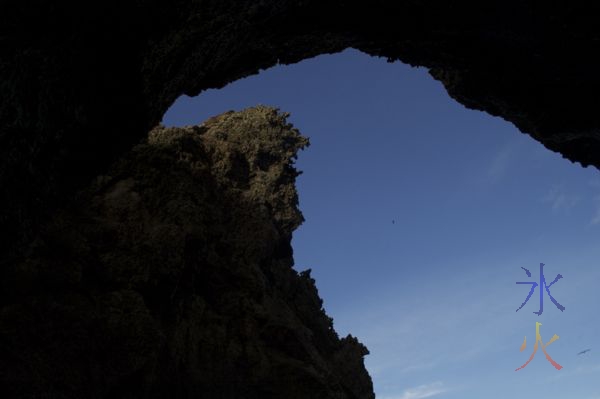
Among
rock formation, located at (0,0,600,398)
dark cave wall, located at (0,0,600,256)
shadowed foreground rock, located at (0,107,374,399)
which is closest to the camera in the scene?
dark cave wall, located at (0,0,600,256)

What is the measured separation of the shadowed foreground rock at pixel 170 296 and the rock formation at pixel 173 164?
42mm

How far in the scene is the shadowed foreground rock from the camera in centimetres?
923

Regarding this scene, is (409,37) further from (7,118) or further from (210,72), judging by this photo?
(7,118)

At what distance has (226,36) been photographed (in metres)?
6.95

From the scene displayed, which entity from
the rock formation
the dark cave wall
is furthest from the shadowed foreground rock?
the dark cave wall

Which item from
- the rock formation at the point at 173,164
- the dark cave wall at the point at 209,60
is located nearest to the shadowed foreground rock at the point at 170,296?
the rock formation at the point at 173,164

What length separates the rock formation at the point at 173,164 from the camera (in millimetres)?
4574

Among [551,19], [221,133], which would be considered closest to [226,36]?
[551,19]

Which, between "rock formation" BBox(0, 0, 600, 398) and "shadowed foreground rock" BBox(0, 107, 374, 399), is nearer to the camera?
"rock formation" BBox(0, 0, 600, 398)

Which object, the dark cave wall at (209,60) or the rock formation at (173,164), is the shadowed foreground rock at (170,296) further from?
the dark cave wall at (209,60)

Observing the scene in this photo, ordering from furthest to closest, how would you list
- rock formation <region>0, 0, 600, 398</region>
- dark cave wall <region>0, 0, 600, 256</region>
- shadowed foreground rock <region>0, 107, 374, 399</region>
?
shadowed foreground rock <region>0, 107, 374, 399</region>, rock formation <region>0, 0, 600, 398</region>, dark cave wall <region>0, 0, 600, 256</region>

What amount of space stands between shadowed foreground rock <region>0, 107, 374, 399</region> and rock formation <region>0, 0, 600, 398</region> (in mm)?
42

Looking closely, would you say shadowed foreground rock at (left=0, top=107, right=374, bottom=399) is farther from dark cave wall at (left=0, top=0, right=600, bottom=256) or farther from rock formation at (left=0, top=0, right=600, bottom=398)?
dark cave wall at (left=0, top=0, right=600, bottom=256)

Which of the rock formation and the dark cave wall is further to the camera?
the rock formation
